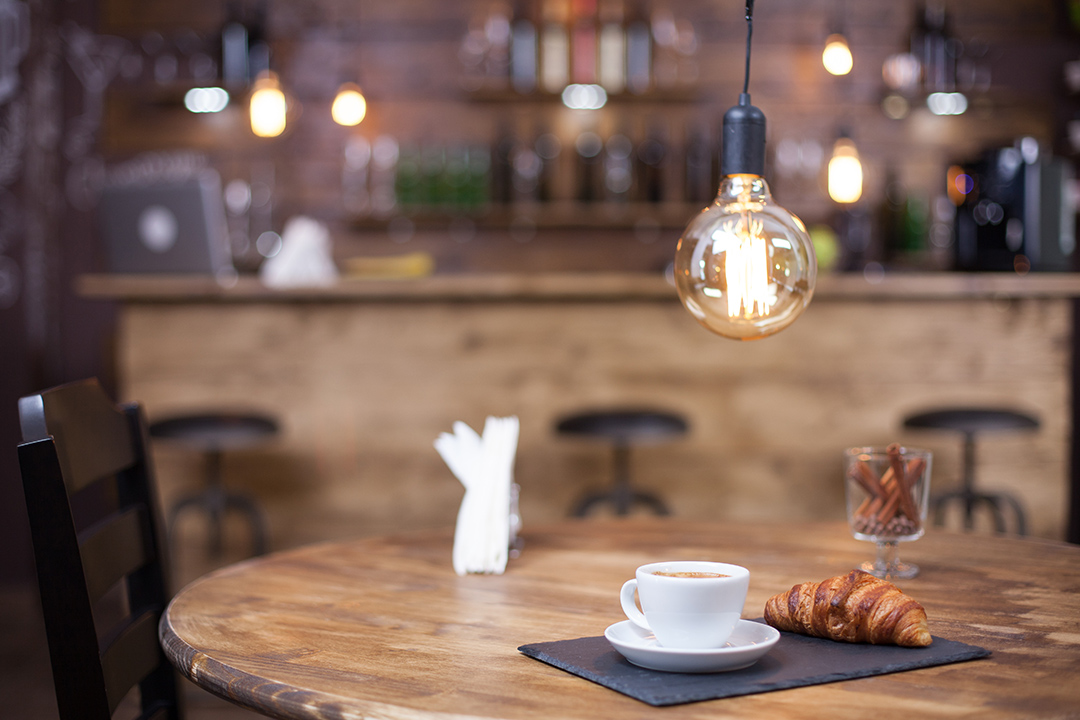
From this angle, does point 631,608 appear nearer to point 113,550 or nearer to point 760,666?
point 760,666

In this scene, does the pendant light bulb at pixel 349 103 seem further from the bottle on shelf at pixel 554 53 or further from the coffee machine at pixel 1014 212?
the coffee machine at pixel 1014 212

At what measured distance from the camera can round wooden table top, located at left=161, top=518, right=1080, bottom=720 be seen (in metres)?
0.71

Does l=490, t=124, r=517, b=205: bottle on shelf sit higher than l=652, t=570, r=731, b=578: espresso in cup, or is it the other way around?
l=490, t=124, r=517, b=205: bottle on shelf

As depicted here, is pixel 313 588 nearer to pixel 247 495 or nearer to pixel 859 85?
pixel 247 495

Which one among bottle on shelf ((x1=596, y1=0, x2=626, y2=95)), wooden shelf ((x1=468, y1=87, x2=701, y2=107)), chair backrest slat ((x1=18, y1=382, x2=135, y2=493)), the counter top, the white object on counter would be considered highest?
bottle on shelf ((x1=596, y1=0, x2=626, y2=95))

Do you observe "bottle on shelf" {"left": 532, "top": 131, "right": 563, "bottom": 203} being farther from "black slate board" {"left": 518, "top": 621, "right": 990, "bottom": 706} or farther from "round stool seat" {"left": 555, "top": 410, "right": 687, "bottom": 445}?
"black slate board" {"left": 518, "top": 621, "right": 990, "bottom": 706}

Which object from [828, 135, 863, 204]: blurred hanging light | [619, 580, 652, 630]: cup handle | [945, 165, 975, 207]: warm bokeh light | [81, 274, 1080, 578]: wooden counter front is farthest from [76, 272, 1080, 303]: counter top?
[619, 580, 652, 630]: cup handle

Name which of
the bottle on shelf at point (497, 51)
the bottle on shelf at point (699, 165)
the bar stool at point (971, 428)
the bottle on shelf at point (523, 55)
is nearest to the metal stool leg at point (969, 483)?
the bar stool at point (971, 428)

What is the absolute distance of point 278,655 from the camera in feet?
2.75

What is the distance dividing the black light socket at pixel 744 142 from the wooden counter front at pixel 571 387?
6.46ft

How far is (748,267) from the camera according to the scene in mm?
894

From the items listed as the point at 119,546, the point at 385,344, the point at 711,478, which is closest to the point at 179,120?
the point at 385,344

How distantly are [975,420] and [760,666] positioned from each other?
2.14 meters

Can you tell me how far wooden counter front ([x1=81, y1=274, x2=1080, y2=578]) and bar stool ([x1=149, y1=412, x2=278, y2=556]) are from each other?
0.30 ft
